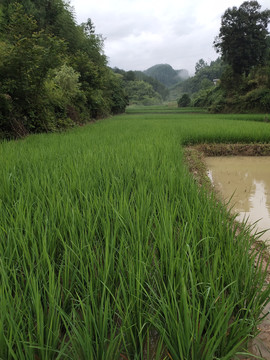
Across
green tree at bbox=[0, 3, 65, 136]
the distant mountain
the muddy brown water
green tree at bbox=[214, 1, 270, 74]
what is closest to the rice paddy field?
the muddy brown water

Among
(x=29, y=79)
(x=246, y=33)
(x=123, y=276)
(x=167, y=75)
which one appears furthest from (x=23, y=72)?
(x=167, y=75)

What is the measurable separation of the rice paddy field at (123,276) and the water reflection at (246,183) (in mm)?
841

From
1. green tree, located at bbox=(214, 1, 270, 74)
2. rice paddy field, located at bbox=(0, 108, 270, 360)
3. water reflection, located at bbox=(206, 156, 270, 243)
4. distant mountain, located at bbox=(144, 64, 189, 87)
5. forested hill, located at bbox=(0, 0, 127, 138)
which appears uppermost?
distant mountain, located at bbox=(144, 64, 189, 87)

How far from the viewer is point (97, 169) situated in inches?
87.7

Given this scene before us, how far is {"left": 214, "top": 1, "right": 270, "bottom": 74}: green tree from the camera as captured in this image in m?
19.2

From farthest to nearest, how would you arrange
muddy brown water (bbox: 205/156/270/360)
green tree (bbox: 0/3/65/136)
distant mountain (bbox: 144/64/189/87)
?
distant mountain (bbox: 144/64/189/87) → green tree (bbox: 0/3/65/136) → muddy brown water (bbox: 205/156/270/360)

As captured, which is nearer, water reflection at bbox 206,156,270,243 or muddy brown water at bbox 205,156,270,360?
muddy brown water at bbox 205,156,270,360

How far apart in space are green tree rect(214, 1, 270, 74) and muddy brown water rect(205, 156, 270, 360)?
58.6 ft

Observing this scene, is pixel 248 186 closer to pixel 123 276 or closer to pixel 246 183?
pixel 246 183

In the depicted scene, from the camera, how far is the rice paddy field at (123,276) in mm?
659

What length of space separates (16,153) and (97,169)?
129 cm

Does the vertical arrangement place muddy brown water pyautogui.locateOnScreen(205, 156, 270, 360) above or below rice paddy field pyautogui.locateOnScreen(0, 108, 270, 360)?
below

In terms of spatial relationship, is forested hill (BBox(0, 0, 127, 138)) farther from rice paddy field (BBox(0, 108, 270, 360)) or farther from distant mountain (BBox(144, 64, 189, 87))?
→ distant mountain (BBox(144, 64, 189, 87))

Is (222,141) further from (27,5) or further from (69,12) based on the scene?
(69,12)
